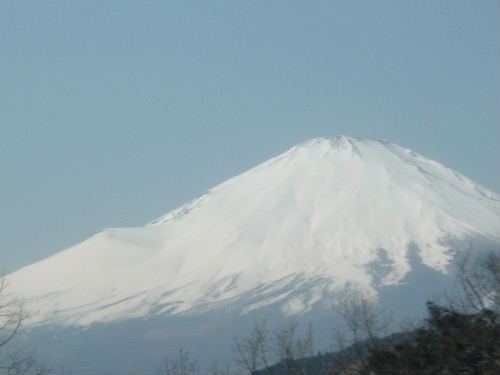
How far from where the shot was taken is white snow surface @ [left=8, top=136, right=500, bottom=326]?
243ft

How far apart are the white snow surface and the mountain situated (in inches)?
6.3

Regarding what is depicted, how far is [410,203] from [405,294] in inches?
732

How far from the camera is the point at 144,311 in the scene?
7488cm

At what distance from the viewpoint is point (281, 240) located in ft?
273

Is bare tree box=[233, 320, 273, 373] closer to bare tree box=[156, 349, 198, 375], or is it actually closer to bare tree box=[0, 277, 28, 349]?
bare tree box=[156, 349, 198, 375]

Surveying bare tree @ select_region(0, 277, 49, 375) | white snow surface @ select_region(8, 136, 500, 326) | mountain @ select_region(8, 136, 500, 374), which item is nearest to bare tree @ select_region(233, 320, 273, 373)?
bare tree @ select_region(0, 277, 49, 375)

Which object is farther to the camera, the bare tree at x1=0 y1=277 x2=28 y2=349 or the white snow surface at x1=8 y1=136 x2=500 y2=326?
the white snow surface at x1=8 y1=136 x2=500 y2=326

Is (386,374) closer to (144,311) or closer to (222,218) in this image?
(144,311)

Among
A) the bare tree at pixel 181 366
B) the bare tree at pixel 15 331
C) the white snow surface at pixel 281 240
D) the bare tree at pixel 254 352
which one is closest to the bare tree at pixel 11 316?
the bare tree at pixel 15 331

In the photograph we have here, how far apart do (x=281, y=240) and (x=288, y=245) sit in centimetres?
160

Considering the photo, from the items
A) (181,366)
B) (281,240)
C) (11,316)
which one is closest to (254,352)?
(181,366)

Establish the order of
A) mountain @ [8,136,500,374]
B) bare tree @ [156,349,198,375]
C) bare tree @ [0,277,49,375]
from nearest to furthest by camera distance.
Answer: bare tree @ [0,277,49,375] → bare tree @ [156,349,198,375] → mountain @ [8,136,500,374]

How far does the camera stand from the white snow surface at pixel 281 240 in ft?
243

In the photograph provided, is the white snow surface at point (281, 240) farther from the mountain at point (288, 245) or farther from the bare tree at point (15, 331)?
the bare tree at point (15, 331)
